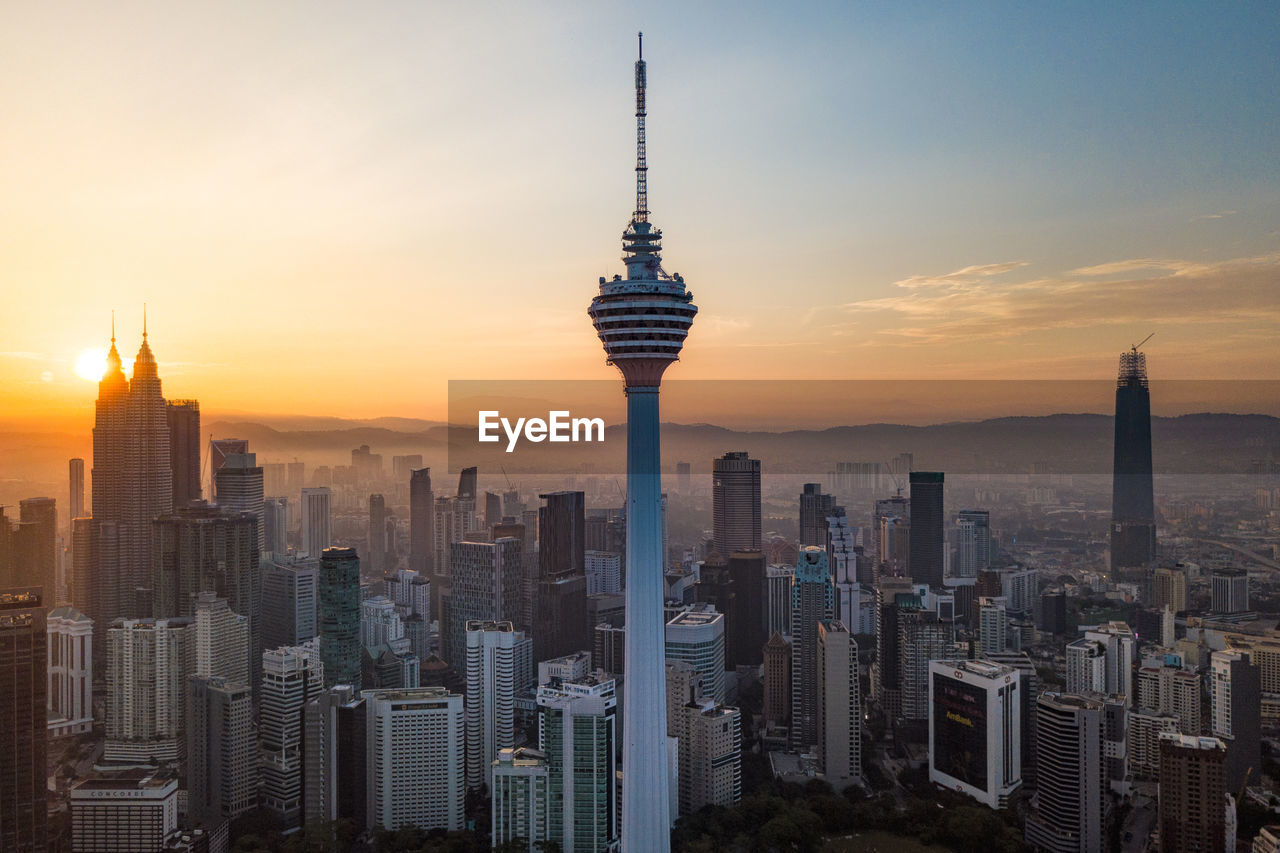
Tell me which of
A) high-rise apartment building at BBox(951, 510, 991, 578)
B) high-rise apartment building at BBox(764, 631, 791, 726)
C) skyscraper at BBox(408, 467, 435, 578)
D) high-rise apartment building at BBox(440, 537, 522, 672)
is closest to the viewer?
high-rise apartment building at BBox(764, 631, 791, 726)

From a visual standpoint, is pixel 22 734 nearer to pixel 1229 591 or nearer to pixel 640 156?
pixel 640 156

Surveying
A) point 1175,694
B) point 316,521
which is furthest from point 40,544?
point 1175,694

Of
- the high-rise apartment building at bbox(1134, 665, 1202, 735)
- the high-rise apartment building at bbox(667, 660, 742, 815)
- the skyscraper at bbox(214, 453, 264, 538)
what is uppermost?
the skyscraper at bbox(214, 453, 264, 538)

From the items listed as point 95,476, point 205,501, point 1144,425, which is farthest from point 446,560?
point 1144,425

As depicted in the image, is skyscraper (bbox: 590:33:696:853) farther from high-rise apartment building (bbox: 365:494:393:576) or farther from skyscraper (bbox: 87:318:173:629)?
high-rise apartment building (bbox: 365:494:393:576)

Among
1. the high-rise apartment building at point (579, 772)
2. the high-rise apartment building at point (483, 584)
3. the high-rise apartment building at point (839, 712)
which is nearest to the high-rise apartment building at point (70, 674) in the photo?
the high-rise apartment building at point (483, 584)

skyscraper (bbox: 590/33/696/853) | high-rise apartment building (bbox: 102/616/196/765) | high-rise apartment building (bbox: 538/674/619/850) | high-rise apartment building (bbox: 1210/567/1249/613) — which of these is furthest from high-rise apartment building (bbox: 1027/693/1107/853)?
high-rise apartment building (bbox: 102/616/196/765)

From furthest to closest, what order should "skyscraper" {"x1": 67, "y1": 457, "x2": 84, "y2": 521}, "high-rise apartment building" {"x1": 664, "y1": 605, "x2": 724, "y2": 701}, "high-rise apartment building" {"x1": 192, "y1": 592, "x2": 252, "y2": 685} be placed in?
"skyscraper" {"x1": 67, "y1": 457, "x2": 84, "y2": 521}
"high-rise apartment building" {"x1": 664, "y1": 605, "x2": 724, "y2": 701}
"high-rise apartment building" {"x1": 192, "y1": 592, "x2": 252, "y2": 685}
